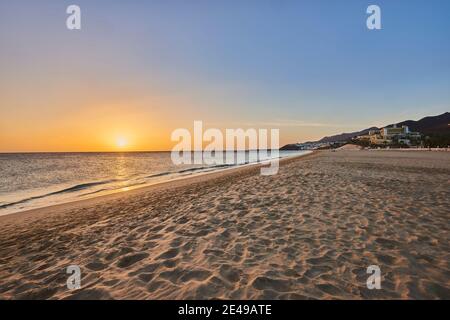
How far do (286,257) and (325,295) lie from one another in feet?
4.49

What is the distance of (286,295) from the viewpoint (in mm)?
3930

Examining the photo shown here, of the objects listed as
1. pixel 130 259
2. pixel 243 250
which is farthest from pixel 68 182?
pixel 243 250

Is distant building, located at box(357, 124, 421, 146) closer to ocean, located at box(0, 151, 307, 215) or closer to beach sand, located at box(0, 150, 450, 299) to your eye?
ocean, located at box(0, 151, 307, 215)

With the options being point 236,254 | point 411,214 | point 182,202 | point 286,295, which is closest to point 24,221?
point 182,202

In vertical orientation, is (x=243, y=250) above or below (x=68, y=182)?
above

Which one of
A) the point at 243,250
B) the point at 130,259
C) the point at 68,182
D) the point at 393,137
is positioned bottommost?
the point at 68,182

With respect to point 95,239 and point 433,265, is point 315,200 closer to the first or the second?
point 433,265

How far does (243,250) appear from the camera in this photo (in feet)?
18.8

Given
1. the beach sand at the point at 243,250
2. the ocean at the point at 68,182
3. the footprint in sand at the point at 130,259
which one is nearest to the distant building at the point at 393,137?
the ocean at the point at 68,182

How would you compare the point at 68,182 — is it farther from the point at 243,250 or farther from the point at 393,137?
the point at 393,137

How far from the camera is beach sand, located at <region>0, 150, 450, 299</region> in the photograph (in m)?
4.24

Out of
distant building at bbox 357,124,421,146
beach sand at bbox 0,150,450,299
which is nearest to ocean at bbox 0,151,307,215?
beach sand at bbox 0,150,450,299

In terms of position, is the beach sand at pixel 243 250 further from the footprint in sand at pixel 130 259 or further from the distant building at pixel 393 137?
the distant building at pixel 393 137
